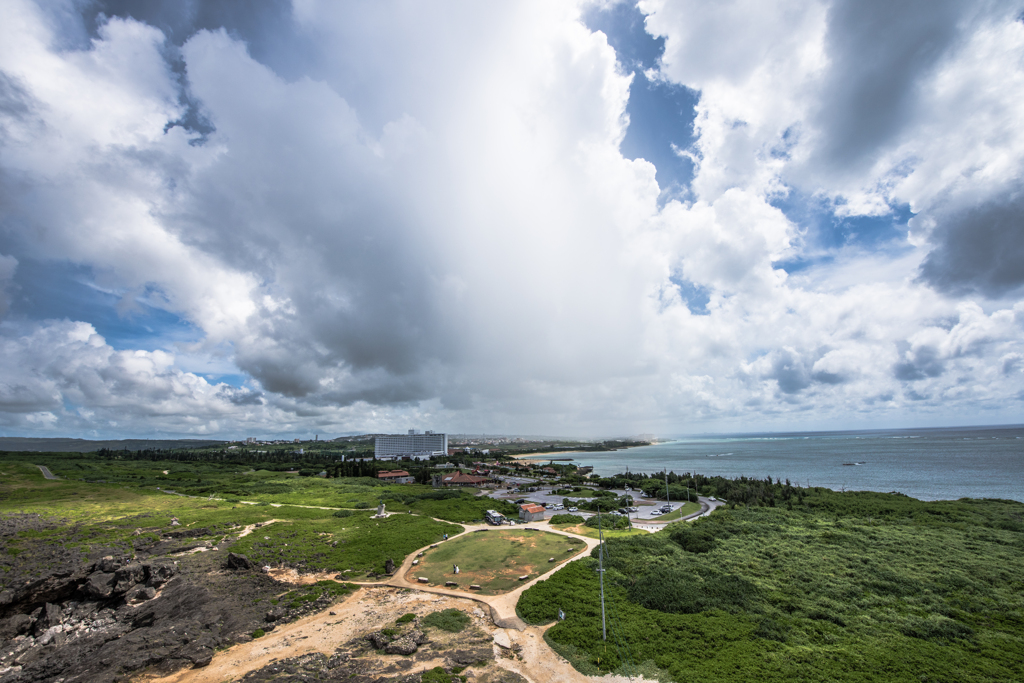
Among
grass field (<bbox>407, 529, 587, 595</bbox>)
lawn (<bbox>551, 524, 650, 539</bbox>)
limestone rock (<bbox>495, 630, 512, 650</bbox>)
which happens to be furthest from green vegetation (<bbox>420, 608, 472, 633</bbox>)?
lawn (<bbox>551, 524, 650, 539</bbox>)

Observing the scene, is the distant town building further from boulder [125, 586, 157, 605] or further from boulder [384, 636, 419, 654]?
boulder [125, 586, 157, 605]

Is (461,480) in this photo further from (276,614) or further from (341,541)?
(276,614)

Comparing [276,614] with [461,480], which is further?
[461,480]

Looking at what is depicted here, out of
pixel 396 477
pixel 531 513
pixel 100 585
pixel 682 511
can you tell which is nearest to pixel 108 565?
pixel 100 585

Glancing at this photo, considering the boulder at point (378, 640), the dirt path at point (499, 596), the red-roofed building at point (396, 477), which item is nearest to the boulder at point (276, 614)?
the dirt path at point (499, 596)

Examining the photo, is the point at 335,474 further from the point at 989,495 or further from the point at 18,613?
the point at 989,495

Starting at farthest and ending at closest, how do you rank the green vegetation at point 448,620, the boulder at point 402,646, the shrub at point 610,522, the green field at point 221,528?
the shrub at point 610,522
the green field at point 221,528
the green vegetation at point 448,620
the boulder at point 402,646

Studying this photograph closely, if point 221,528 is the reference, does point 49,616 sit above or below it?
below

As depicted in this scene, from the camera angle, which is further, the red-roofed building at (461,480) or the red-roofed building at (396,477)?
the red-roofed building at (396,477)

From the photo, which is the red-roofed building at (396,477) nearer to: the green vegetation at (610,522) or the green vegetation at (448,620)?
the green vegetation at (610,522)
